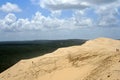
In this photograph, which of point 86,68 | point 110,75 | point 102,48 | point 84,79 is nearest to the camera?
point 110,75

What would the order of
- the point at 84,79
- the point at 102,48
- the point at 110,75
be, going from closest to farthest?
the point at 110,75
the point at 84,79
the point at 102,48

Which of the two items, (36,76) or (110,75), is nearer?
(110,75)

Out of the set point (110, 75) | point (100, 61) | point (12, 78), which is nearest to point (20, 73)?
point (12, 78)

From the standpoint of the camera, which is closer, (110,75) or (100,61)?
(110,75)

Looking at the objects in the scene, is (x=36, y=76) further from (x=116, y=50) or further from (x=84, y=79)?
(x=116, y=50)

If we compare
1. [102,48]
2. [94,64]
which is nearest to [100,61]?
[94,64]

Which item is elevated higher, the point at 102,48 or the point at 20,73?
the point at 102,48

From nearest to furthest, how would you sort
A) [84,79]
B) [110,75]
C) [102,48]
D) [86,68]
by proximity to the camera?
[110,75] → [84,79] → [86,68] → [102,48]

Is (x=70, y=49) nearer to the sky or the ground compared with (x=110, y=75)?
nearer to the sky

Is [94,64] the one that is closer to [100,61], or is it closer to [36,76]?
[100,61]
